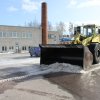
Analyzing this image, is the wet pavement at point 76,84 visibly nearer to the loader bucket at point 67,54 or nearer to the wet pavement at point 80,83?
the wet pavement at point 80,83

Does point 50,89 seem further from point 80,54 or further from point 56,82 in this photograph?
point 80,54

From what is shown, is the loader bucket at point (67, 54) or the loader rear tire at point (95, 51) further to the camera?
the loader rear tire at point (95, 51)

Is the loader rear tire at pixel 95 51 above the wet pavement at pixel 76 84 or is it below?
above

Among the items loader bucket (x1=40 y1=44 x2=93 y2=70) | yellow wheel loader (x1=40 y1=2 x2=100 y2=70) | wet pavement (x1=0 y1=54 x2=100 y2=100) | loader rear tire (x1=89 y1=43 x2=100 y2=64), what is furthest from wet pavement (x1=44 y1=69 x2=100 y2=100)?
loader rear tire (x1=89 y1=43 x2=100 y2=64)

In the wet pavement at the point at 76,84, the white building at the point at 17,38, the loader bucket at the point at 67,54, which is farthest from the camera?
the white building at the point at 17,38

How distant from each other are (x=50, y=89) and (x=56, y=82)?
149 cm

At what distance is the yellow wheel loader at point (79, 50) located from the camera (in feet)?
47.5

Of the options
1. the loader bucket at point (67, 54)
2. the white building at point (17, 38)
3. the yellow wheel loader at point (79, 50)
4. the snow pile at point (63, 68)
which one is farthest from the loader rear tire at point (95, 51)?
the white building at point (17, 38)

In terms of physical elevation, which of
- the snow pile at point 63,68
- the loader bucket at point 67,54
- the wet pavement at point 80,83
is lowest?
the wet pavement at point 80,83

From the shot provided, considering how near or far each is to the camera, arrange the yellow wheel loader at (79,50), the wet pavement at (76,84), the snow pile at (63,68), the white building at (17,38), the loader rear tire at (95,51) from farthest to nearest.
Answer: the white building at (17,38)
the loader rear tire at (95,51)
the yellow wheel loader at (79,50)
the snow pile at (63,68)
the wet pavement at (76,84)

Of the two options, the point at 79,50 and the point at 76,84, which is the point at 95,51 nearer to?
the point at 79,50

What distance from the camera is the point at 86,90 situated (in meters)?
9.32

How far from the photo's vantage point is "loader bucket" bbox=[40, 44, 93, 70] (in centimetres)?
1432

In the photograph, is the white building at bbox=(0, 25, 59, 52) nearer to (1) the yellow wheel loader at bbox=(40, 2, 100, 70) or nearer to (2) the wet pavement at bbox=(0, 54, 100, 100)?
(1) the yellow wheel loader at bbox=(40, 2, 100, 70)
